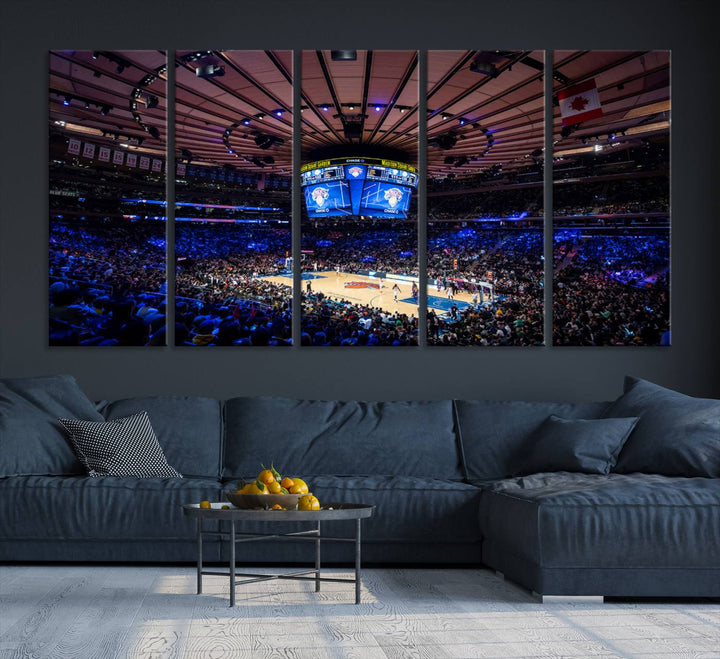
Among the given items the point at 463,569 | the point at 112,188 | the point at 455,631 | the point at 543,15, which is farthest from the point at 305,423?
the point at 543,15

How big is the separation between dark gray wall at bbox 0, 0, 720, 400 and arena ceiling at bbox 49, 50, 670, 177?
119 mm

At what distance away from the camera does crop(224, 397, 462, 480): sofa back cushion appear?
5.48 m

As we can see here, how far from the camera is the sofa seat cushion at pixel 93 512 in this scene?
471 cm

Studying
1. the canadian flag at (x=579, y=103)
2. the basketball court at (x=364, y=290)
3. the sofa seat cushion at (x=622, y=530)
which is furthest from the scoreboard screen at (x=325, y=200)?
the sofa seat cushion at (x=622, y=530)

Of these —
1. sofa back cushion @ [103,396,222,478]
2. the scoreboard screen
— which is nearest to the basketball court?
the scoreboard screen

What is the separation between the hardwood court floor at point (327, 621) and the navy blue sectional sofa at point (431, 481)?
0.68 feet

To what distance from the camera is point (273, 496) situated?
3994 mm

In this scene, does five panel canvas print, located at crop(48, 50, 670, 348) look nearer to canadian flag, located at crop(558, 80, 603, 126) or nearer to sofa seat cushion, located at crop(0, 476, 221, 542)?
canadian flag, located at crop(558, 80, 603, 126)

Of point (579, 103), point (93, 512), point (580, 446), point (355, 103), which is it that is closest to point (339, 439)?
point (580, 446)

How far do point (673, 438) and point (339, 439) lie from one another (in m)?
1.76

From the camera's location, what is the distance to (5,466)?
506 cm

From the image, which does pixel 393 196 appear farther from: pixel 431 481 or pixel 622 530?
pixel 622 530

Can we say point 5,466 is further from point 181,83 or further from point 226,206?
point 181,83

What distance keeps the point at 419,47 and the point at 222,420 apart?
2.68 meters
